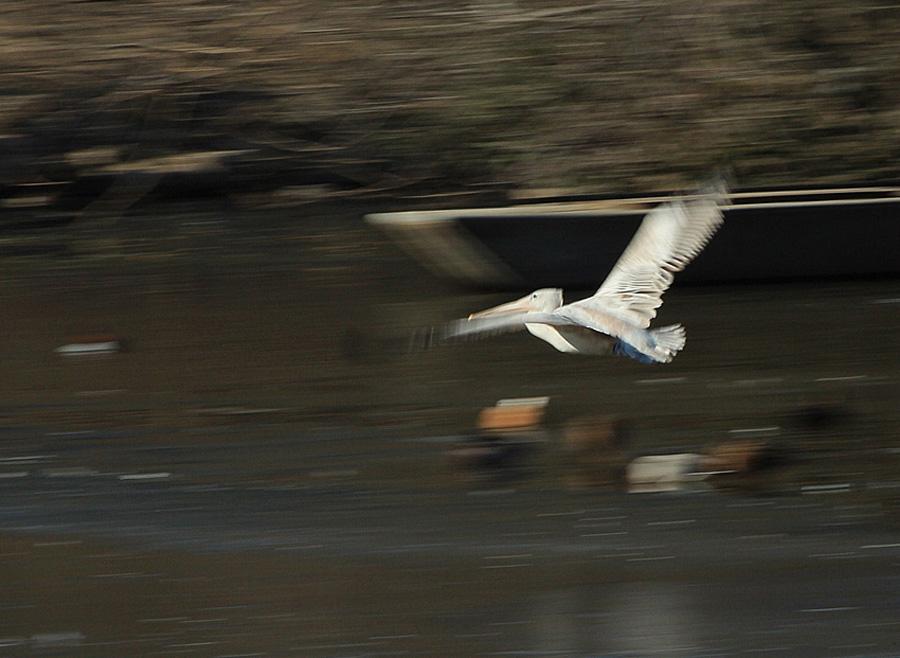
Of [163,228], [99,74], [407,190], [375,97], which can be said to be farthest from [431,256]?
[99,74]

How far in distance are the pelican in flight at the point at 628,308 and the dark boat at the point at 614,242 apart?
204cm

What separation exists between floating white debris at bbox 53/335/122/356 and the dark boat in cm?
170

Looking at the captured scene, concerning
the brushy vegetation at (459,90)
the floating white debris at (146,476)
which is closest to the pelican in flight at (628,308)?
the floating white debris at (146,476)

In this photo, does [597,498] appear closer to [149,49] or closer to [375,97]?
[375,97]

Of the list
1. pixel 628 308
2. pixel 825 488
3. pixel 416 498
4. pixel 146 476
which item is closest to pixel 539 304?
pixel 628 308

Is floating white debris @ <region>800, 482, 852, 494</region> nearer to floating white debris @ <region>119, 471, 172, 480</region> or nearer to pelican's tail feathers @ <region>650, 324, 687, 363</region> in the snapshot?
pelican's tail feathers @ <region>650, 324, 687, 363</region>

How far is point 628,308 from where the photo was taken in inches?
198

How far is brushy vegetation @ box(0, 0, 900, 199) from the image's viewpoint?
34.8 ft

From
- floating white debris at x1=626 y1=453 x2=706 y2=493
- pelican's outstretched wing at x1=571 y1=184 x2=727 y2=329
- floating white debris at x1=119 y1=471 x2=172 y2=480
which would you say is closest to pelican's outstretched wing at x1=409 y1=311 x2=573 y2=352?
pelican's outstretched wing at x1=571 y1=184 x2=727 y2=329

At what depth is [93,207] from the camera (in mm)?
10898

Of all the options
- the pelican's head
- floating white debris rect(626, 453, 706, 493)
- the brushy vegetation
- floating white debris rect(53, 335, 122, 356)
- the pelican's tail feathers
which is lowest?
floating white debris rect(626, 453, 706, 493)

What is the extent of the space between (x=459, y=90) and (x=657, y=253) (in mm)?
7200

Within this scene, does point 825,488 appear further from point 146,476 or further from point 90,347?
point 90,347

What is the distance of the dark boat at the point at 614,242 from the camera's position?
752 cm
